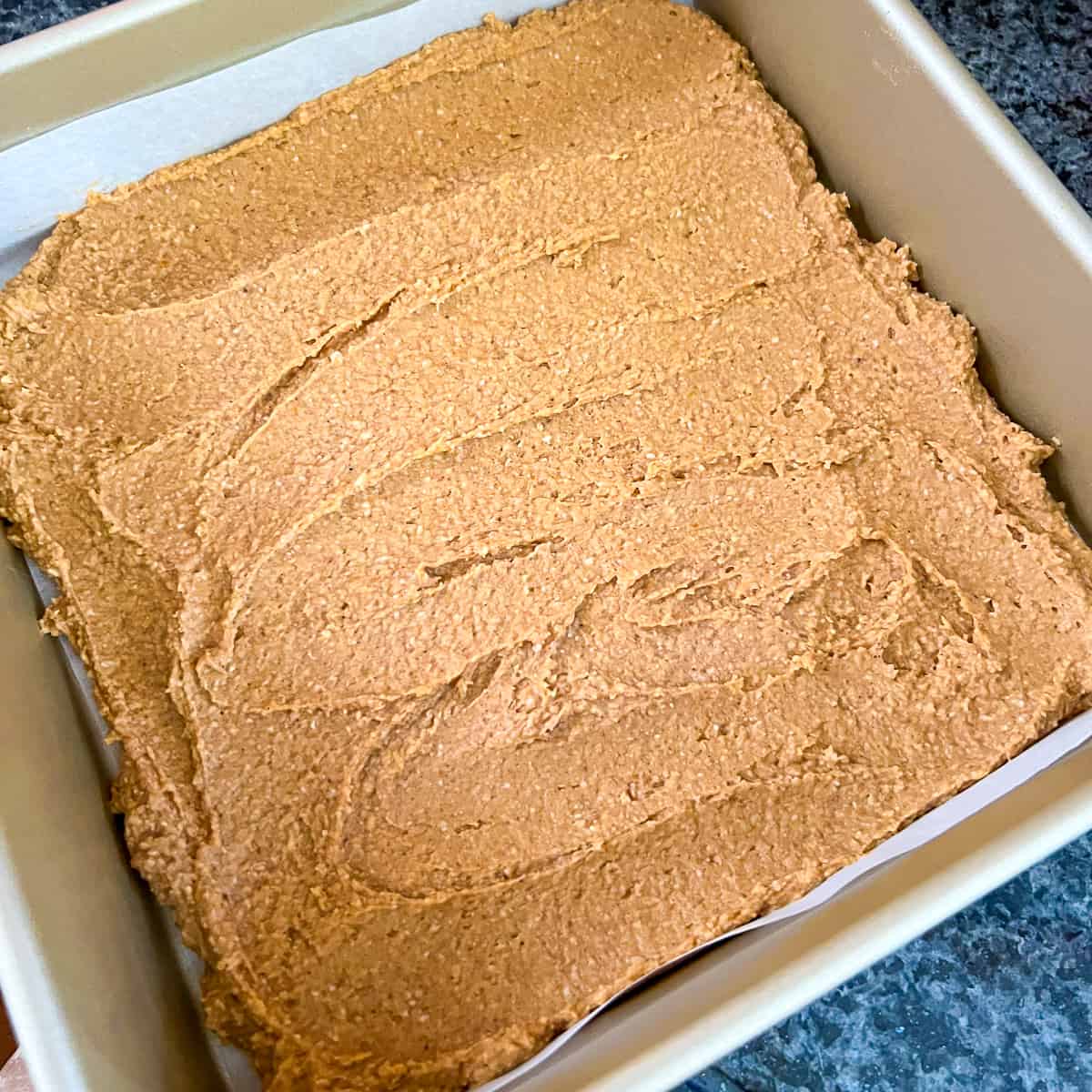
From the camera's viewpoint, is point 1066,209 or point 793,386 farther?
point 793,386

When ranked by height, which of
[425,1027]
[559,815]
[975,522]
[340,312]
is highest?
[340,312]

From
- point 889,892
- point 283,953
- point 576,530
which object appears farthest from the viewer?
point 576,530

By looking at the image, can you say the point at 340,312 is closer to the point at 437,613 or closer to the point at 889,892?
the point at 437,613

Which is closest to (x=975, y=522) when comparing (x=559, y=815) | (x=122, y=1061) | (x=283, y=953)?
(x=559, y=815)

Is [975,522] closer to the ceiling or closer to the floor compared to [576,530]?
closer to the floor

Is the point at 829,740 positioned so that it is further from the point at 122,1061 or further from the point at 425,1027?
the point at 122,1061

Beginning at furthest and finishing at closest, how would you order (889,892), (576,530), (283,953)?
(576,530) < (283,953) < (889,892)
